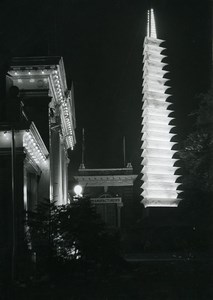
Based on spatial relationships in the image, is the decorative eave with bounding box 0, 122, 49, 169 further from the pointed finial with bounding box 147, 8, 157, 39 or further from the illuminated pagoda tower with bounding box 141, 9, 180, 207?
the pointed finial with bounding box 147, 8, 157, 39

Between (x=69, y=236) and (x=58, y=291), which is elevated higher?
(x=69, y=236)

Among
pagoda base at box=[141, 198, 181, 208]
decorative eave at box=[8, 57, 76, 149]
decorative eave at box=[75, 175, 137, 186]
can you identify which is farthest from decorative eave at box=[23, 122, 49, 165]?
decorative eave at box=[75, 175, 137, 186]

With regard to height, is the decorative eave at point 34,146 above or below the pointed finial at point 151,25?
below

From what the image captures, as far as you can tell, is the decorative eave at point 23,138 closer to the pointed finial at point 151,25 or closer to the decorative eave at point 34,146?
the decorative eave at point 34,146

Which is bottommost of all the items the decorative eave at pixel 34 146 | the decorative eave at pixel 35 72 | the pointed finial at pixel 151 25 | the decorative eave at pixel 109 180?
the decorative eave at pixel 34 146

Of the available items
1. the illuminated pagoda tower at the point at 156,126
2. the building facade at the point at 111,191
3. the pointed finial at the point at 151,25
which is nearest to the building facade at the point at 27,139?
the illuminated pagoda tower at the point at 156,126

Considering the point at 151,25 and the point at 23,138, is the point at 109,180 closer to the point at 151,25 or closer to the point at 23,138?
the point at 151,25

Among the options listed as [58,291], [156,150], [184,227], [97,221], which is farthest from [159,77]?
[58,291]

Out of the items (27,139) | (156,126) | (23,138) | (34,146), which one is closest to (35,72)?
(34,146)

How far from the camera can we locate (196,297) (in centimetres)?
1211

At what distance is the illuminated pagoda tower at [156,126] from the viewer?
4334cm

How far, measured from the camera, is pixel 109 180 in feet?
177

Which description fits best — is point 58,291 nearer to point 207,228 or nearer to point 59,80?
point 59,80

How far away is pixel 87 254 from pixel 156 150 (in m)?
27.1
